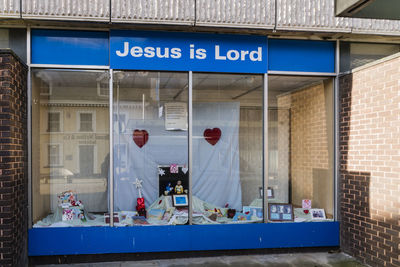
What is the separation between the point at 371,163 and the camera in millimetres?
5324

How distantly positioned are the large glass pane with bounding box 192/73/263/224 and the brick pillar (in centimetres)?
271

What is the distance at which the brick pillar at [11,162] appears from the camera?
4520 mm

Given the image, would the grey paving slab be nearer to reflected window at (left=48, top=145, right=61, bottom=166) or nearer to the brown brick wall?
the brown brick wall

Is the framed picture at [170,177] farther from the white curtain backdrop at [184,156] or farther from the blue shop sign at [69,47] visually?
the blue shop sign at [69,47]

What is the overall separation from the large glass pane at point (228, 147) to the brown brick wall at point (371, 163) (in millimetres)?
1449

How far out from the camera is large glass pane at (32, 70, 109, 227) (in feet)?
18.5

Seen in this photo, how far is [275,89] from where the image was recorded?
6.20 m

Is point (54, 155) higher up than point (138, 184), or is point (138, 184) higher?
point (54, 155)

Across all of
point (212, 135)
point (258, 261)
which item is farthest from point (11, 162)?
point (258, 261)

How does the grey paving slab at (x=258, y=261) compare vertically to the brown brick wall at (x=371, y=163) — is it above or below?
below

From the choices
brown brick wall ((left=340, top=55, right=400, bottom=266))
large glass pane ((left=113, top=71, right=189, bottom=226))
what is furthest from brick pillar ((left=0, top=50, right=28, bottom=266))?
brown brick wall ((left=340, top=55, right=400, bottom=266))

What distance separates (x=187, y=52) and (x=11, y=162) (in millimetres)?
3076

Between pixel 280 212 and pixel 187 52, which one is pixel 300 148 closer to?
pixel 280 212

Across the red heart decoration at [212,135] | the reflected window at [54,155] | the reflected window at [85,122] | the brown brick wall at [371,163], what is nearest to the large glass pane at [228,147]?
the red heart decoration at [212,135]
